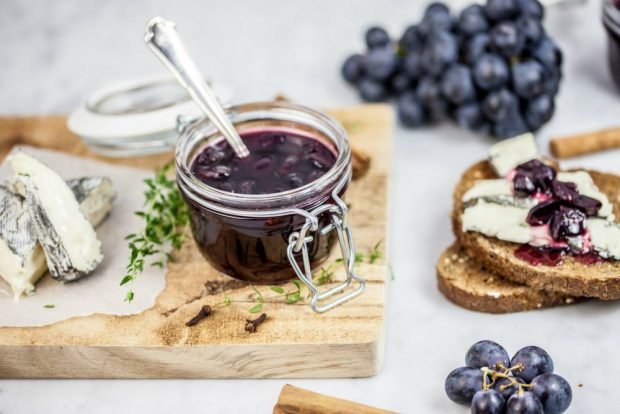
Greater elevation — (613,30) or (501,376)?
(613,30)

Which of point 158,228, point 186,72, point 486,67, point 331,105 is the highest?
point 186,72

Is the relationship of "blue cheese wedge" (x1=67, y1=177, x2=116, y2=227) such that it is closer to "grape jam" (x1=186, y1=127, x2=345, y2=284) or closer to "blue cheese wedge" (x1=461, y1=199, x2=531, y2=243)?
"grape jam" (x1=186, y1=127, x2=345, y2=284)

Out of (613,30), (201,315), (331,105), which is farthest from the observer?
(331,105)

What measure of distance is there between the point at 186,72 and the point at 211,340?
30.3 inches

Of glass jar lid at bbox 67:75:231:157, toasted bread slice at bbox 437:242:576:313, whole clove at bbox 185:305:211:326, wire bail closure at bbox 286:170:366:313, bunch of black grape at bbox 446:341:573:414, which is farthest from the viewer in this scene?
glass jar lid at bbox 67:75:231:157

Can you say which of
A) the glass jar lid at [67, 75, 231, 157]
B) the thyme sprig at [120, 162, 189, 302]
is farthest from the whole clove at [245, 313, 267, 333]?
the glass jar lid at [67, 75, 231, 157]

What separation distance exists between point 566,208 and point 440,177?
2.38ft

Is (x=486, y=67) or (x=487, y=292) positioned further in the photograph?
(x=486, y=67)

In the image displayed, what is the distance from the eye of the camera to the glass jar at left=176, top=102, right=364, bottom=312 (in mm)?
2408

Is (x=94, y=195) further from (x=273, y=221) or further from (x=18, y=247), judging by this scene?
(x=273, y=221)

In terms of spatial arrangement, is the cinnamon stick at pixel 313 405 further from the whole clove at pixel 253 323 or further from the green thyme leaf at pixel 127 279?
the green thyme leaf at pixel 127 279

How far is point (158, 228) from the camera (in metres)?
2.87

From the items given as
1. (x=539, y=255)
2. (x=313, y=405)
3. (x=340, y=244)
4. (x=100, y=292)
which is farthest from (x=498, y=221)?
(x=100, y=292)

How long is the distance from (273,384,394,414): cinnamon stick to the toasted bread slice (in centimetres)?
55
